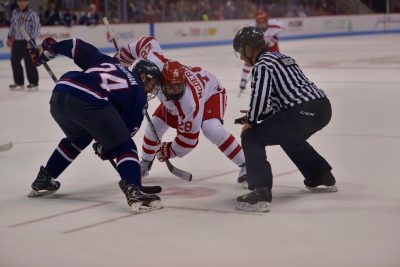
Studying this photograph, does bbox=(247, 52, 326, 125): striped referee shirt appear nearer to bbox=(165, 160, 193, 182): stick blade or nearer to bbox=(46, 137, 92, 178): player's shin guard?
bbox=(165, 160, 193, 182): stick blade

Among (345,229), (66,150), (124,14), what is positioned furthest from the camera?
(124,14)

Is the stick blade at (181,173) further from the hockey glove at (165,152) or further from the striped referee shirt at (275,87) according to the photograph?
the striped referee shirt at (275,87)

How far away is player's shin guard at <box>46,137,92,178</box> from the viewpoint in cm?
534

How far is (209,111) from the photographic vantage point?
5594 millimetres

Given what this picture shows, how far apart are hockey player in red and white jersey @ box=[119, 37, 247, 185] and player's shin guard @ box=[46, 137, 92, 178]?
54 cm

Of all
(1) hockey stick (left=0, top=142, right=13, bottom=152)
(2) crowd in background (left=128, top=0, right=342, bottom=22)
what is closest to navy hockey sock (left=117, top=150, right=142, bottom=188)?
(1) hockey stick (left=0, top=142, right=13, bottom=152)

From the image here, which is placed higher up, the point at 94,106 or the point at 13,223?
the point at 94,106

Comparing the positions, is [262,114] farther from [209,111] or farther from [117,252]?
[117,252]

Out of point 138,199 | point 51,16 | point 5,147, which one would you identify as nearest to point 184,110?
point 138,199

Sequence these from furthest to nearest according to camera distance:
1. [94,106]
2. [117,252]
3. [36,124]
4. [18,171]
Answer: [36,124]
[18,171]
[94,106]
[117,252]

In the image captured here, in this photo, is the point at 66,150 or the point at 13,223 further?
the point at 66,150

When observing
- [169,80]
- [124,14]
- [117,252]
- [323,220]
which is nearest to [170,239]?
[117,252]

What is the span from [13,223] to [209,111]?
1.53m

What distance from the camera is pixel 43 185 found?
534 cm
